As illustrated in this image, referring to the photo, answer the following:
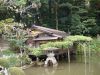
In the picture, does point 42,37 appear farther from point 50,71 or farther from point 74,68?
point 50,71

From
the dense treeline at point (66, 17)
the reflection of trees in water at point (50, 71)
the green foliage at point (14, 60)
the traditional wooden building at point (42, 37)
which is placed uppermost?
the dense treeline at point (66, 17)

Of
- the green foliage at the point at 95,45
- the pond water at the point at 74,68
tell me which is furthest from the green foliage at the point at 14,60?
the green foliage at the point at 95,45

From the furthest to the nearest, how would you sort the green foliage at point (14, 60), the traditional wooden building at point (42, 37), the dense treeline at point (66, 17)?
the dense treeline at point (66, 17) → the traditional wooden building at point (42, 37) → the green foliage at point (14, 60)

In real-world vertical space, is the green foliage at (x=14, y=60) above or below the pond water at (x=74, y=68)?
above

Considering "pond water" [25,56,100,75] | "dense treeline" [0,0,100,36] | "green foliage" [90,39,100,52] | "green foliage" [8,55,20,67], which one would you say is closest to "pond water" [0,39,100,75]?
"pond water" [25,56,100,75]

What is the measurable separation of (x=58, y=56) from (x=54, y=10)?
9.80m

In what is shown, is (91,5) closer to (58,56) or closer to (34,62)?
(58,56)

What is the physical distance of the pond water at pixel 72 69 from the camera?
64.6ft

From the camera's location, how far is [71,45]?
24516 mm

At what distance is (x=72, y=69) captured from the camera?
68.8 feet

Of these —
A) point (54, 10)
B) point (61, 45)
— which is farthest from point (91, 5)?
point (61, 45)

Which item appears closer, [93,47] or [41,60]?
[41,60]

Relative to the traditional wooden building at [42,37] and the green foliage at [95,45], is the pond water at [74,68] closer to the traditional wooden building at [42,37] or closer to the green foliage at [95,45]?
the traditional wooden building at [42,37]

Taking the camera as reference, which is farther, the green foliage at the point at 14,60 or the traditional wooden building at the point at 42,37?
the traditional wooden building at the point at 42,37
